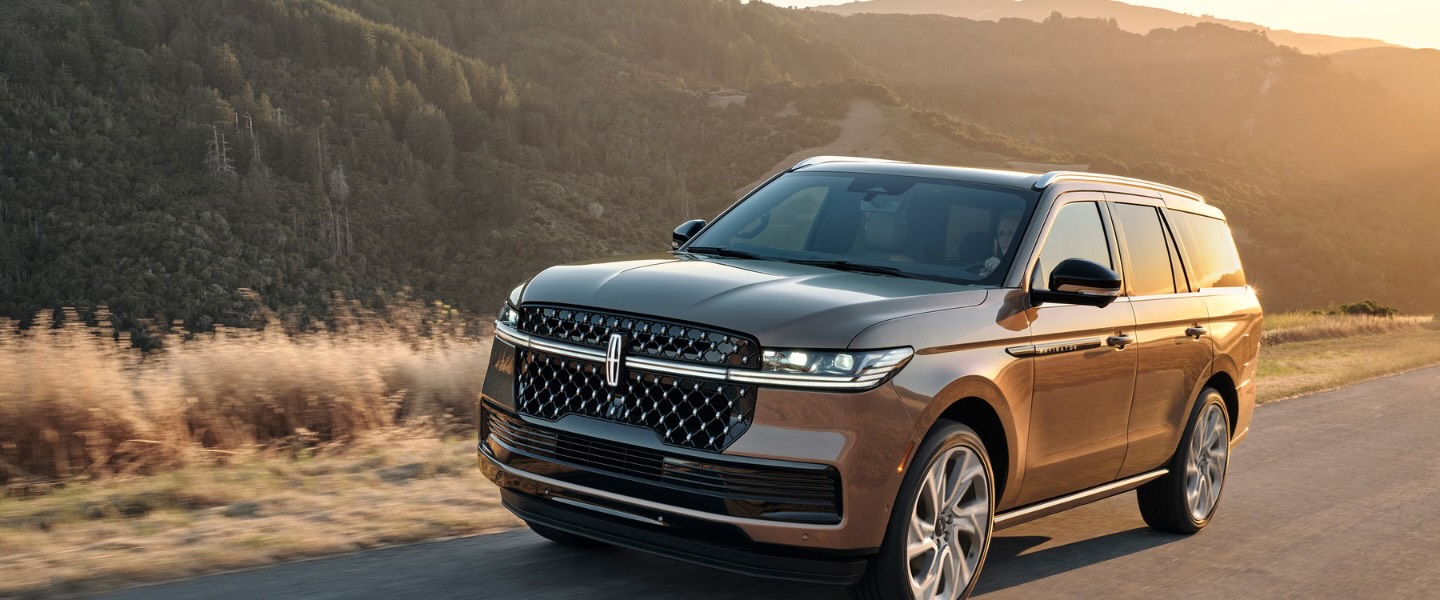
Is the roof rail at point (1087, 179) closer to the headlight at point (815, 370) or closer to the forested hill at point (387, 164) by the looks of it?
the headlight at point (815, 370)

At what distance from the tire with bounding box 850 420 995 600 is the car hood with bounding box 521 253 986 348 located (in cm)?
54

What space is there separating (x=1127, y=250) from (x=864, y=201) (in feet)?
4.63

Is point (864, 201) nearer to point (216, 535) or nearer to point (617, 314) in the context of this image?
point (617, 314)

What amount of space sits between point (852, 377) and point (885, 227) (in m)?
1.71

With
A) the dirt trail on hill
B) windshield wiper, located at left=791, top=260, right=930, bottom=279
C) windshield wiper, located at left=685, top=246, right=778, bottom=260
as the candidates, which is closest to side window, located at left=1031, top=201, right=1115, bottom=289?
windshield wiper, located at left=791, top=260, right=930, bottom=279

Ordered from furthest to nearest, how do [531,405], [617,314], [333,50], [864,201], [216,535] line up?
[333,50] → [864,201] → [216,535] → [531,405] → [617,314]

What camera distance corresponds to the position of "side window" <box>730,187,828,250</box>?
238 inches

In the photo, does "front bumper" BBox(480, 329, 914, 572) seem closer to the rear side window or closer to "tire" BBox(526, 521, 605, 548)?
"tire" BBox(526, 521, 605, 548)

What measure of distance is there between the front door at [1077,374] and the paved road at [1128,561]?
54cm

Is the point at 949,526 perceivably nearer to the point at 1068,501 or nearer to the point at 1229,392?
the point at 1068,501

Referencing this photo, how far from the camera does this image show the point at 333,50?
147 meters

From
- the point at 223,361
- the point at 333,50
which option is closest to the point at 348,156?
the point at 333,50

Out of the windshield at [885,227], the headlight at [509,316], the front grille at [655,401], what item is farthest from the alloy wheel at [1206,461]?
the headlight at [509,316]

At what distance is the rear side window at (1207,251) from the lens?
23.2 feet
